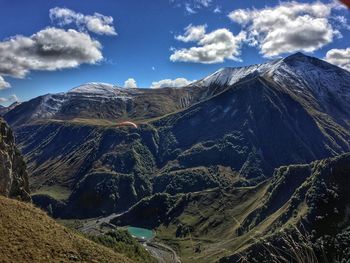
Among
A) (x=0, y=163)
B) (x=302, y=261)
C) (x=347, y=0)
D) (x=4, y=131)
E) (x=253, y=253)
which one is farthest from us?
(x=253, y=253)

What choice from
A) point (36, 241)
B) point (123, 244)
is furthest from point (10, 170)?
point (123, 244)

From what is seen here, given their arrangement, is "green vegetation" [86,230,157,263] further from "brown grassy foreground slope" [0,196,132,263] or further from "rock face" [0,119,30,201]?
"brown grassy foreground slope" [0,196,132,263]

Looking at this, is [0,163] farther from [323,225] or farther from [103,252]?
[323,225]

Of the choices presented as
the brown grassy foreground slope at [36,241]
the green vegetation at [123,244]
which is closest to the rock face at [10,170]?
→ the brown grassy foreground slope at [36,241]

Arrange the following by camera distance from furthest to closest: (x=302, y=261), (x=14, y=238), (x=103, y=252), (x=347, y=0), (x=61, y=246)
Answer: (x=103, y=252)
(x=61, y=246)
(x=14, y=238)
(x=302, y=261)
(x=347, y=0)

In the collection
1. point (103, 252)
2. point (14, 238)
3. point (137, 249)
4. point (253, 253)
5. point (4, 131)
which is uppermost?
point (4, 131)

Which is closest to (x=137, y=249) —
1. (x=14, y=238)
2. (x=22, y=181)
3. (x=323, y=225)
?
(x=22, y=181)
